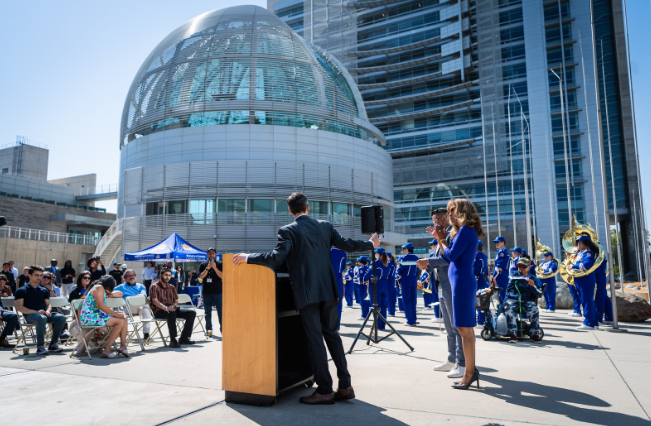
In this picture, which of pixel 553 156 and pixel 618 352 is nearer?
pixel 618 352

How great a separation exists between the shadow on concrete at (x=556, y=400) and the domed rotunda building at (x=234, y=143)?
87.8 ft

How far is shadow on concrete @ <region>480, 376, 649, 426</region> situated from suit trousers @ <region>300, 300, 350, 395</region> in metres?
1.62

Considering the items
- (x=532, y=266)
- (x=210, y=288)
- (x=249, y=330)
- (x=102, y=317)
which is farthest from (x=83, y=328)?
(x=532, y=266)

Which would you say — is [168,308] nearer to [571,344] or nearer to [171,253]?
[571,344]

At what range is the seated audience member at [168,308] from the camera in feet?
28.7

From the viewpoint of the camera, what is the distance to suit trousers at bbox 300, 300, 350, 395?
4.43m

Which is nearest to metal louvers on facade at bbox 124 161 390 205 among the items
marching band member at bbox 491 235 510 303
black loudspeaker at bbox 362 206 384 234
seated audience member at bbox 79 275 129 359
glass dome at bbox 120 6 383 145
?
glass dome at bbox 120 6 383 145

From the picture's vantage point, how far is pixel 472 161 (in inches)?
2362

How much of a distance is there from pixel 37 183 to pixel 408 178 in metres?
47.3

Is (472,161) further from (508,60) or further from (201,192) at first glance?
(201,192)

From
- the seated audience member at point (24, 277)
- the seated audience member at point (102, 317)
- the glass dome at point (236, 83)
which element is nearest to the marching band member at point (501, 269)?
the seated audience member at point (102, 317)

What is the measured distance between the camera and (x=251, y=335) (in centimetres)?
455

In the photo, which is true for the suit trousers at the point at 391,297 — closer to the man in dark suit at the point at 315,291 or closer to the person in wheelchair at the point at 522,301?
the person in wheelchair at the point at 522,301

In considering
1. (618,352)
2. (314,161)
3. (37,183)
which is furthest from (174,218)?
(37,183)
